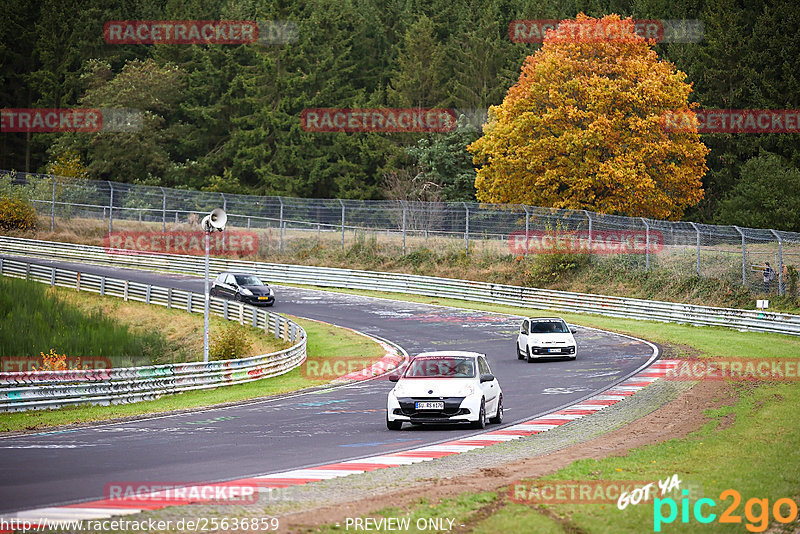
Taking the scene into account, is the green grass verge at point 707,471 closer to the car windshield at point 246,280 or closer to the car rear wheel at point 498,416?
the car rear wheel at point 498,416

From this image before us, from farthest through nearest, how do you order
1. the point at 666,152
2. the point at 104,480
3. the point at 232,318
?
the point at 666,152, the point at 232,318, the point at 104,480

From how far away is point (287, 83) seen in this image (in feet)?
272

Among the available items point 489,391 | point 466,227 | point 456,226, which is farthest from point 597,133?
point 489,391

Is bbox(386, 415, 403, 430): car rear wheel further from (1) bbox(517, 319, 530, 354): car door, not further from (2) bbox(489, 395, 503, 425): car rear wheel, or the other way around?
(1) bbox(517, 319, 530, 354): car door

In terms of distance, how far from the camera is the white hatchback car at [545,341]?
3019 centimetres

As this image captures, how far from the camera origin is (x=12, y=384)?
21359 millimetres

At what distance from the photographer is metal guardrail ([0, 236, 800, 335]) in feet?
128

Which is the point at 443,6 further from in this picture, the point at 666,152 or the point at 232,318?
the point at 232,318

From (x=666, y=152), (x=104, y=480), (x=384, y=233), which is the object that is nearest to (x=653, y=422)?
(x=104, y=480)

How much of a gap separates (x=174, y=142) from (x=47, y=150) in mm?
10511

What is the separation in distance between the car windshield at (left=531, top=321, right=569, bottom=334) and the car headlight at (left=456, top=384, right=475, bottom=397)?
44.9ft

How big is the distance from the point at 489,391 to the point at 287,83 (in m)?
68.5

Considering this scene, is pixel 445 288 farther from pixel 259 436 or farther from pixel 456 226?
pixel 259 436

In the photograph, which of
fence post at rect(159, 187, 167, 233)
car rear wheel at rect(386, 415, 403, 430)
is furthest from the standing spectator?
fence post at rect(159, 187, 167, 233)
